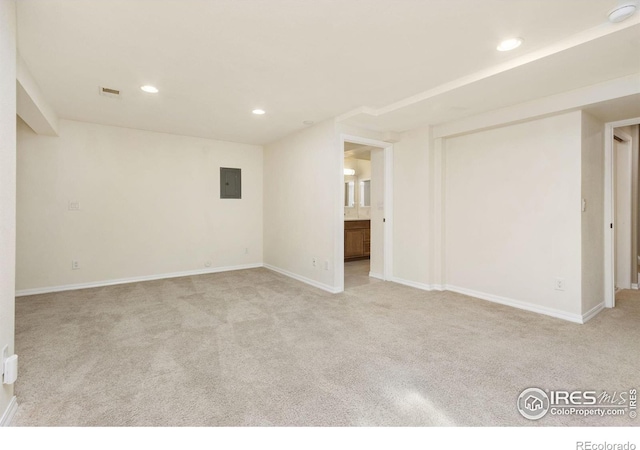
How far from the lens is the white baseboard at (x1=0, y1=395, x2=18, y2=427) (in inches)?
61.3

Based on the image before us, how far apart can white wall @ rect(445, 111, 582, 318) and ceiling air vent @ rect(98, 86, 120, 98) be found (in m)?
4.03

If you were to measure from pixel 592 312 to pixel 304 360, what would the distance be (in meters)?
3.10

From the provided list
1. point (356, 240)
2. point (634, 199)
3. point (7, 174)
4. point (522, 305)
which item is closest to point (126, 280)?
point (7, 174)

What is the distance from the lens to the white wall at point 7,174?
5.09ft

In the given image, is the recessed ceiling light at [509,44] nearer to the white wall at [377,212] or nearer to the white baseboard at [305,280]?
the white wall at [377,212]

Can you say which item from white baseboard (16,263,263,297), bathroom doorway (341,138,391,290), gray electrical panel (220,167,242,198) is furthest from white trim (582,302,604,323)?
gray electrical panel (220,167,242,198)

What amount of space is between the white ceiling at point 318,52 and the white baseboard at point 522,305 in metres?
2.20

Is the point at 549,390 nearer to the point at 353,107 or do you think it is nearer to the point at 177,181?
the point at 353,107

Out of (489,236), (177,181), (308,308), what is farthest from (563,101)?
(177,181)

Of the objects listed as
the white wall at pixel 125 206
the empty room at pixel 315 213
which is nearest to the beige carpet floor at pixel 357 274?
the empty room at pixel 315 213

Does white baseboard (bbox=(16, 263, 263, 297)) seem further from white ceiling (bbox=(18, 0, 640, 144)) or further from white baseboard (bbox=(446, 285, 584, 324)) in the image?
white baseboard (bbox=(446, 285, 584, 324))

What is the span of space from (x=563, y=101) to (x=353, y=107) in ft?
6.82

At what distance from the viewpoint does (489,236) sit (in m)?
3.76
